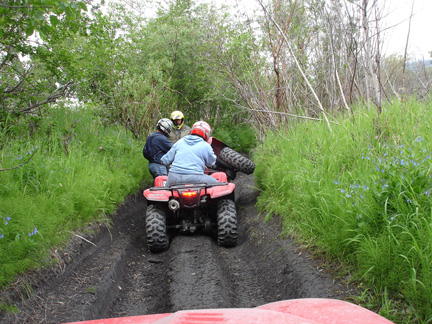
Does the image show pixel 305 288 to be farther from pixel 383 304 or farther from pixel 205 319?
pixel 205 319

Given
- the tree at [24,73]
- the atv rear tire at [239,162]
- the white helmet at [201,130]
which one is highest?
the tree at [24,73]

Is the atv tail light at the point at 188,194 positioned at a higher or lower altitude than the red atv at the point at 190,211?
higher

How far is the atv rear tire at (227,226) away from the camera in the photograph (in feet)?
15.6

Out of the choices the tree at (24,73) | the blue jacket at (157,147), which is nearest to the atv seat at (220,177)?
the blue jacket at (157,147)

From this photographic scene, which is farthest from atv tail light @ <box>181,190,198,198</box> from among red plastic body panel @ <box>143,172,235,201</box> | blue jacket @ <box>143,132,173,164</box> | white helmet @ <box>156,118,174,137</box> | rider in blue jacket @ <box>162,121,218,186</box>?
white helmet @ <box>156,118,174,137</box>

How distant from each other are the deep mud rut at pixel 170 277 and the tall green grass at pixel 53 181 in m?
0.25

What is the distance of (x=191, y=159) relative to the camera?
5.11m

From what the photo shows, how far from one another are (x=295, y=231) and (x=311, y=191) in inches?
19.3

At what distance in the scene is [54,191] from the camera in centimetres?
448

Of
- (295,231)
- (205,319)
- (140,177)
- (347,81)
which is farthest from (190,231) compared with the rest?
(205,319)

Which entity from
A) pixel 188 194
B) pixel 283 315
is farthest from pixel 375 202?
pixel 188 194

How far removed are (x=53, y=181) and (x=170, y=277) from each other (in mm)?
1934

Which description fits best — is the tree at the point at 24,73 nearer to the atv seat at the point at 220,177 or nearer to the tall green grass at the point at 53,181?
the tall green grass at the point at 53,181

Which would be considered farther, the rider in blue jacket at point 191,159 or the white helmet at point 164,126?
the white helmet at point 164,126
